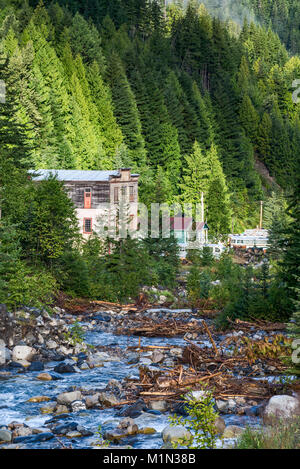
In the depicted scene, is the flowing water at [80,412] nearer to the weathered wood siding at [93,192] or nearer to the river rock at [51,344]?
the river rock at [51,344]

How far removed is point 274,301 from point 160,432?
1132cm

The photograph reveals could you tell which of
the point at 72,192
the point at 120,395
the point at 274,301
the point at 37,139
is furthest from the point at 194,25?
the point at 120,395

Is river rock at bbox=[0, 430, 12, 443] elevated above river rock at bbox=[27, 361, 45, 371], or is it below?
below

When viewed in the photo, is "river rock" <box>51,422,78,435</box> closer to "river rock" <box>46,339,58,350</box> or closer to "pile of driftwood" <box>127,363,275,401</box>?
"pile of driftwood" <box>127,363,275,401</box>

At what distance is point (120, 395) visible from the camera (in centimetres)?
1653

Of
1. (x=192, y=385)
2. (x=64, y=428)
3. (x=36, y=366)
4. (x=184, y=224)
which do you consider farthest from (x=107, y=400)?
(x=184, y=224)

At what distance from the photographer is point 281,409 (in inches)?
564

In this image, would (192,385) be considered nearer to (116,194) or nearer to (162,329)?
(162,329)

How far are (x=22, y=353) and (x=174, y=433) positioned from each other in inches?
319

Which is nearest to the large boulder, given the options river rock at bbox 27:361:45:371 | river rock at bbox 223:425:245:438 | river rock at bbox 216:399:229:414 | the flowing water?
the flowing water

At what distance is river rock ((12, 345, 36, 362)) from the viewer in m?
20.2

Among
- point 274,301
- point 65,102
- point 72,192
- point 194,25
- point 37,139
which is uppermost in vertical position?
point 194,25

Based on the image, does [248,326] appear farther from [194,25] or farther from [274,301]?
[194,25]

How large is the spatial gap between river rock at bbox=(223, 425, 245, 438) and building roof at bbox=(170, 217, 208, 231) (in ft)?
158
